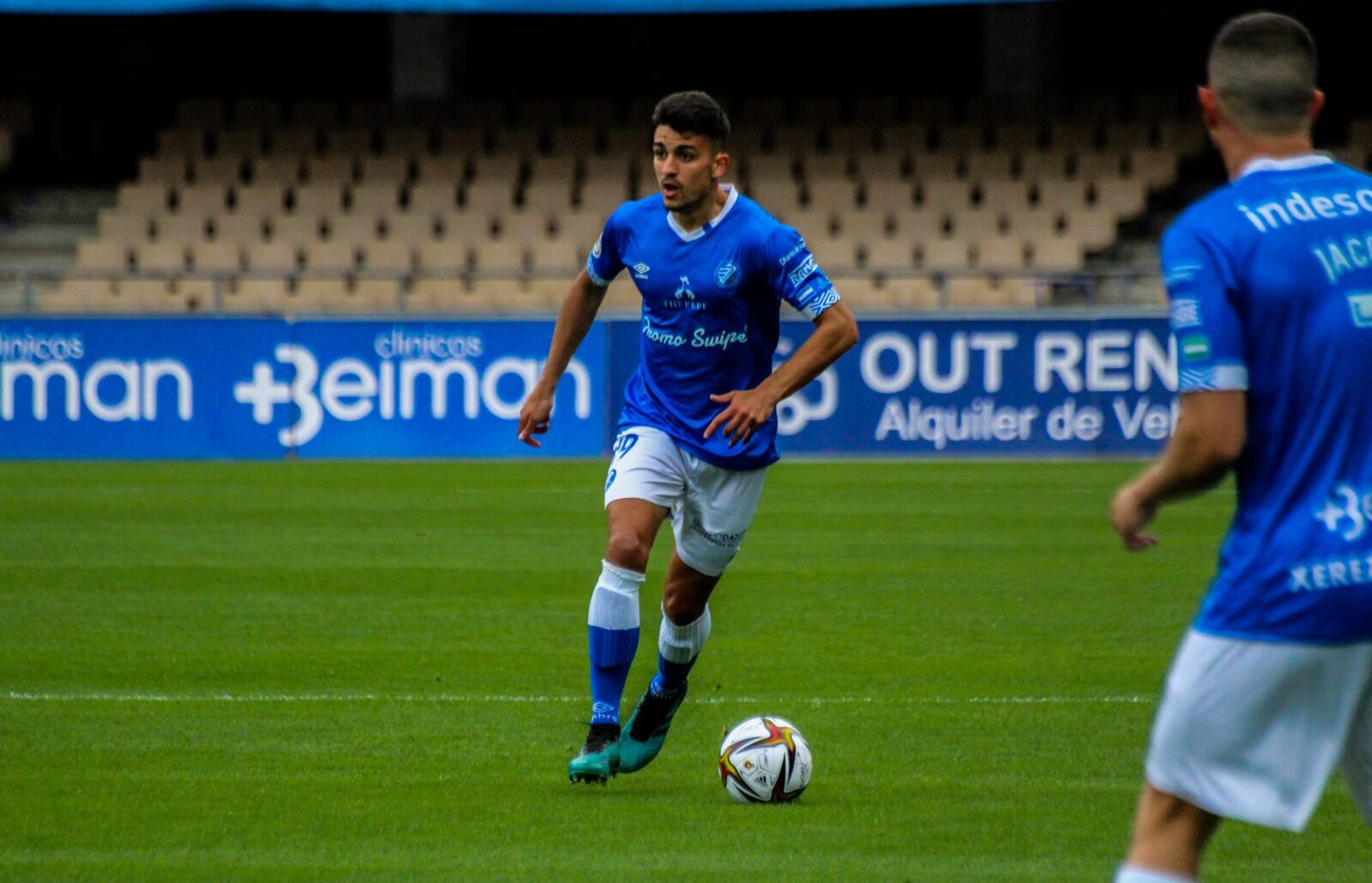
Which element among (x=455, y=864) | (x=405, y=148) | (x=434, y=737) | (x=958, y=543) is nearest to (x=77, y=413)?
(x=405, y=148)

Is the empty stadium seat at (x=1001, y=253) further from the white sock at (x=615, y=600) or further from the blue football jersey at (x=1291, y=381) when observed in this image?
the blue football jersey at (x=1291, y=381)

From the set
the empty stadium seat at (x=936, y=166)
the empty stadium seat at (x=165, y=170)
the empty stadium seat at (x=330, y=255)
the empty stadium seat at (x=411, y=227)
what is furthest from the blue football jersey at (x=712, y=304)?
the empty stadium seat at (x=165, y=170)

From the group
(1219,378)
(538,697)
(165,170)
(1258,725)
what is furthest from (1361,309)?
(165,170)

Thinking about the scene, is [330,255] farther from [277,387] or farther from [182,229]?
[277,387]

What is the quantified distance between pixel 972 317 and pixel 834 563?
8323 mm

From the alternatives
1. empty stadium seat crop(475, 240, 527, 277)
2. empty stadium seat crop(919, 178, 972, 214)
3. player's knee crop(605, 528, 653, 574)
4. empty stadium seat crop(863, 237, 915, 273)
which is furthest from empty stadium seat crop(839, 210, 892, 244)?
player's knee crop(605, 528, 653, 574)

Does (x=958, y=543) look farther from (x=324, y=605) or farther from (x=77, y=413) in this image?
(x=77, y=413)

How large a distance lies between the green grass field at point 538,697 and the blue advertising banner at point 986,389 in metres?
4.95

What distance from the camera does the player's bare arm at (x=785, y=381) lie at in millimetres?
5828

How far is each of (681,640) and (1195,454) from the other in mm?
3314

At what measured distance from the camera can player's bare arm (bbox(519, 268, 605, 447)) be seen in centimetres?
651

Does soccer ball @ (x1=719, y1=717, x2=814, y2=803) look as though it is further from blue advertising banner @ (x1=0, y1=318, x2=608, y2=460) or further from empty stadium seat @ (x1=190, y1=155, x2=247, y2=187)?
empty stadium seat @ (x1=190, y1=155, x2=247, y2=187)

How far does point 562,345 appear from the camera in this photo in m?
6.59

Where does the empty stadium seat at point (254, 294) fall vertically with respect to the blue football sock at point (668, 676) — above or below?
above
